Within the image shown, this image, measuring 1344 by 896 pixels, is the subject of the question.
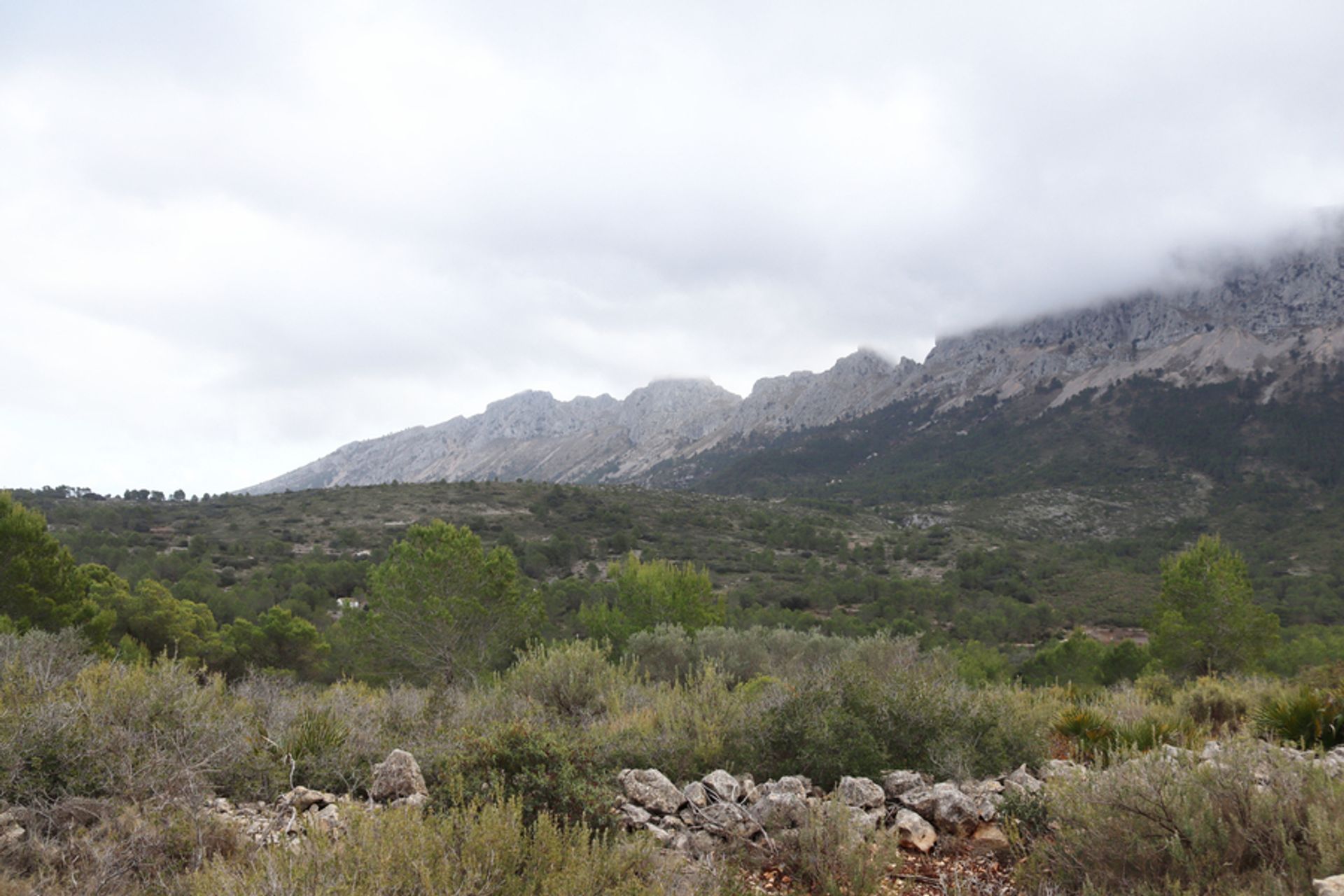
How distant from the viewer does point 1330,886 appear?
119 inches

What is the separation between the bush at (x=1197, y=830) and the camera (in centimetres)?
348

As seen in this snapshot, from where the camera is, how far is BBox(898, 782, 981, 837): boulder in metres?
5.33

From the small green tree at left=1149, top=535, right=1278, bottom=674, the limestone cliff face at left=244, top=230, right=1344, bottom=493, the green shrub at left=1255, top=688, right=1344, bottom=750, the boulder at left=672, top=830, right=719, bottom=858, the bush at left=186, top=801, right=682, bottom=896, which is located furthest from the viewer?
the limestone cliff face at left=244, top=230, right=1344, bottom=493

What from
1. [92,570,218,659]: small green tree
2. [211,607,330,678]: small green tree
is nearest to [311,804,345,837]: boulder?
[92,570,218,659]: small green tree

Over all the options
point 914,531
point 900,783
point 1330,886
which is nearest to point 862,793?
point 900,783

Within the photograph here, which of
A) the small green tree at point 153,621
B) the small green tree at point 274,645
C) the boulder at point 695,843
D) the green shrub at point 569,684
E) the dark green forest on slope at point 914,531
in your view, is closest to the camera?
the boulder at point 695,843

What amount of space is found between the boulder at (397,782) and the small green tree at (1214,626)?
2525 centimetres

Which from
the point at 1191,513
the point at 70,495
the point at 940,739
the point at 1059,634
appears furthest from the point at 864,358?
the point at 940,739

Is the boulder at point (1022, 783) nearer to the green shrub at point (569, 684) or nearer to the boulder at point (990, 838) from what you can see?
the boulder at point (990, 838)

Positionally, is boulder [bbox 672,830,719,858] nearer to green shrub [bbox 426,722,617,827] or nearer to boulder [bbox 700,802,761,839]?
boulder [bbox 700,802,761,839]

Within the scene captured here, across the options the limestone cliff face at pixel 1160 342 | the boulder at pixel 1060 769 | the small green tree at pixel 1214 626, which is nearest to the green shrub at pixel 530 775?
the boulder at pixel 1060 769

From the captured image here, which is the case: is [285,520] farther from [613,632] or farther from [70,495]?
[613,632]

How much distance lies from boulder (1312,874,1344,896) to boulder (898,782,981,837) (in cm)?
247

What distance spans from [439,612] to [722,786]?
13861mm
